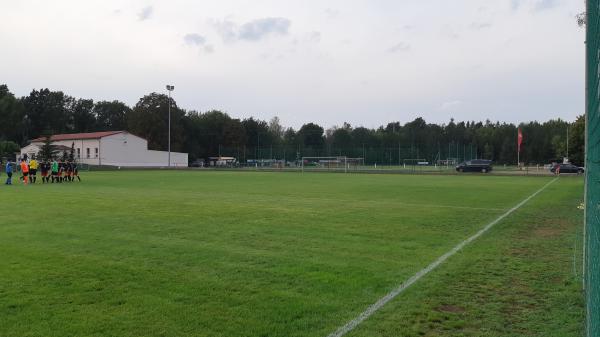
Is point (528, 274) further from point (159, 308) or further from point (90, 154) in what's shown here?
point (90, 154)

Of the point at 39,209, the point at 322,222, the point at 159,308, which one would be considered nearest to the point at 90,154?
the point at 39,209

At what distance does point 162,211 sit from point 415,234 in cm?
760

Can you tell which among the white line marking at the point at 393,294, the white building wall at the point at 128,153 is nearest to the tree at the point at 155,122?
the white building wall at the point at 128,153

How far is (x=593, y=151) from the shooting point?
18.6 feet

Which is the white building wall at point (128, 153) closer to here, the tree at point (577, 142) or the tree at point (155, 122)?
the tree at point (155, 122)

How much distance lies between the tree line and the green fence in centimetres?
6258

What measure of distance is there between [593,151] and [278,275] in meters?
4.26

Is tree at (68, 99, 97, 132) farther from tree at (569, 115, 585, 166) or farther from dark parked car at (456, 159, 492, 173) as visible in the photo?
tree at (569, 115, 585, 166)

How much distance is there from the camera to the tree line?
7076 centimetres

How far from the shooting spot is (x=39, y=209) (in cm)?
1434

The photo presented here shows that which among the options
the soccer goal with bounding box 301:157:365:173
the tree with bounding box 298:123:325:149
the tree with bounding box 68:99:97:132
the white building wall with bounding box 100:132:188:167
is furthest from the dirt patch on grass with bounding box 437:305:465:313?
the tree with bounding box 298:123:325:149

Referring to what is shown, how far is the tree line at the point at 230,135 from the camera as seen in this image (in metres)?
70.8

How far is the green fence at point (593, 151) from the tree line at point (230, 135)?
62.6 metres

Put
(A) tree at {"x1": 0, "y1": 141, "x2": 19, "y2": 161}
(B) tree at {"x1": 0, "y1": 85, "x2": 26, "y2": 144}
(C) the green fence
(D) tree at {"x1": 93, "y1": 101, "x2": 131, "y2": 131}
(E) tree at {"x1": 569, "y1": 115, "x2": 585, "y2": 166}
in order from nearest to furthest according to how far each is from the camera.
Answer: (C) the green fence < (E) tree at {"x1": 569, "y1": 115, "x2": 585, "y2": 166} < (A) tree at {"x1": 0, "y1": 141, "x2": 19, "y2": 161} < (B) tree at {"x1": 0, "y1": 85, "x2": 26, "y2": 144} < (D) tree at {"x1": 93, "y1": 101, "x2": 131, "y2": 131}
